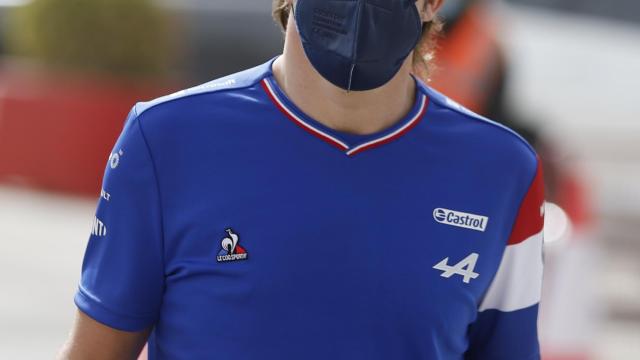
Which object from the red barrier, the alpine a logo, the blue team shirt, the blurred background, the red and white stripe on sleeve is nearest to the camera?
the blue team shirt

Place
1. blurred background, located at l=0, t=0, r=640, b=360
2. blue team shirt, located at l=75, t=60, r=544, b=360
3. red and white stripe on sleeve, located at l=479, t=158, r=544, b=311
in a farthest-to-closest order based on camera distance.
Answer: blurred background, located at l=0, t=0, r=640, b=360 < red and white stripe on sleeve, located at l=479, t=158, r=544, b=311 < blue team shirt, located at l=75, t=60, r=544, b=360

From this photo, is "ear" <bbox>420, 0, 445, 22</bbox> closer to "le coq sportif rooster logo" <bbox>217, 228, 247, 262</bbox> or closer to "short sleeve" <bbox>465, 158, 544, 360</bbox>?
"short sleeve" <bbox>465, 158, 544, 360</bbox>

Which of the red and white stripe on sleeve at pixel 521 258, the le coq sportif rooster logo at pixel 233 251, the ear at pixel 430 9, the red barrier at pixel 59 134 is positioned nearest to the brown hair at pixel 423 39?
the ear at pixel 430 9

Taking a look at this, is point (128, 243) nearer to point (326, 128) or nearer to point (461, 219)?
point (326, 128)

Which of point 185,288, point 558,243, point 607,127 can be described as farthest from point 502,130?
point 607,127

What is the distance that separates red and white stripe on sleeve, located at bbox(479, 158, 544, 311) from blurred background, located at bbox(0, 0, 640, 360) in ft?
9.72

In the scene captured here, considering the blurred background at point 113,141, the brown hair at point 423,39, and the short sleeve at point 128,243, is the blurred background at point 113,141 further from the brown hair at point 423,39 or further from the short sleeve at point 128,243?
the short sleeve at point 128,243

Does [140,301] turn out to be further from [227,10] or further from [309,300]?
[227,10]

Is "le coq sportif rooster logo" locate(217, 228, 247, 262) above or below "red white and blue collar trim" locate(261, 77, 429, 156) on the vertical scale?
below

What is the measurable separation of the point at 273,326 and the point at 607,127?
1441 cm

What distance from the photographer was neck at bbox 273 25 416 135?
7.59 ft

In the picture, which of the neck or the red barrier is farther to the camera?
the red barrier

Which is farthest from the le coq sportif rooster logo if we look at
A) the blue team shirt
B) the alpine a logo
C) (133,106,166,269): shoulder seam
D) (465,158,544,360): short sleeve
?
Result: (465,158,544,360): short sleeve

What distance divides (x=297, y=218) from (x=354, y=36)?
13.8 inches
